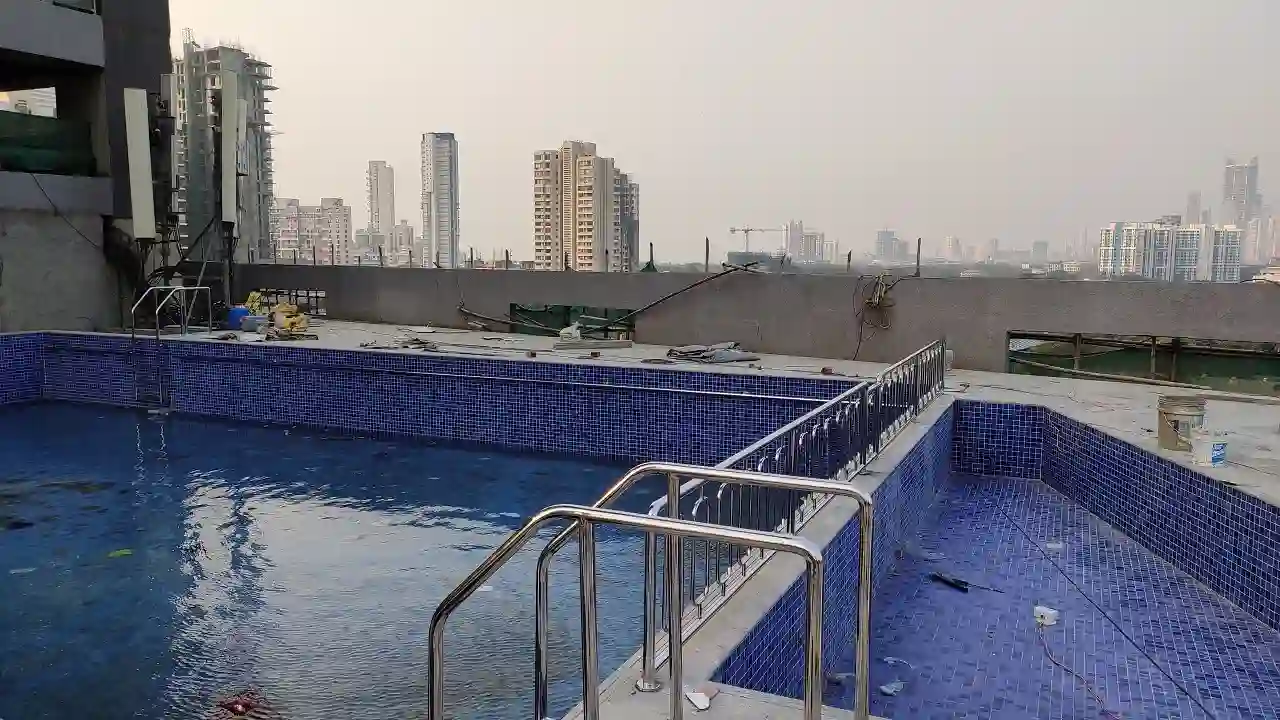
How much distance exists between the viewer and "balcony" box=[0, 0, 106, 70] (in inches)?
404

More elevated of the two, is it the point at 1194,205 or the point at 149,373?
the point at 1194,205

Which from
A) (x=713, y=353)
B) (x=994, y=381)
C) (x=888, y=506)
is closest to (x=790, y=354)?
(x=713, y=353)

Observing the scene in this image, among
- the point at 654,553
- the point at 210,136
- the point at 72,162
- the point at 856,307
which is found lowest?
the point at 654,553

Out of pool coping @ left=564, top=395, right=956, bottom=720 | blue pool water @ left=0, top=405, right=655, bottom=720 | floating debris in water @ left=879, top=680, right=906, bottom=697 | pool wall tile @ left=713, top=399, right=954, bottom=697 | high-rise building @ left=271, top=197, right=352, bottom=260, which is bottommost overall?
blue pool water @ left=0, top=405, right=655, bottom=720

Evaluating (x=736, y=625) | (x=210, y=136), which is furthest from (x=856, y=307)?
(x=210, y=136)

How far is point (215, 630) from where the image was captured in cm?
414

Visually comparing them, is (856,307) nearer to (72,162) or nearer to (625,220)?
(625,220)

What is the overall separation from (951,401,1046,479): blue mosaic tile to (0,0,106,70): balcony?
1083 centimetres

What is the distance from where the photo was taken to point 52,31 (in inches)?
422

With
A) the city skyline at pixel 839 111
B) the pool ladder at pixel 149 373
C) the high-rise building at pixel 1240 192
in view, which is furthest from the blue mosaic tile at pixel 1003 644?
the pool ladder at pixel 149 373

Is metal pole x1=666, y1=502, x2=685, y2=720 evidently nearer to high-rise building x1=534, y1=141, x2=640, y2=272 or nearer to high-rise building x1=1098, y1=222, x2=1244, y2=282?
high-rise building x1=1098, y1=222, x2=1244, y2=282

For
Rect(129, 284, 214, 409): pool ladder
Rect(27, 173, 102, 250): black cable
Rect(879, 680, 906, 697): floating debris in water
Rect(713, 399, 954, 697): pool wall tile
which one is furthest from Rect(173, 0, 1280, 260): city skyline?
Rect(879, 680, 906, 697): floating debris in water

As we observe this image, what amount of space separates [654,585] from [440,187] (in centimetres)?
1710

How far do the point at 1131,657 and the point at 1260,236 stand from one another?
8065 mm
